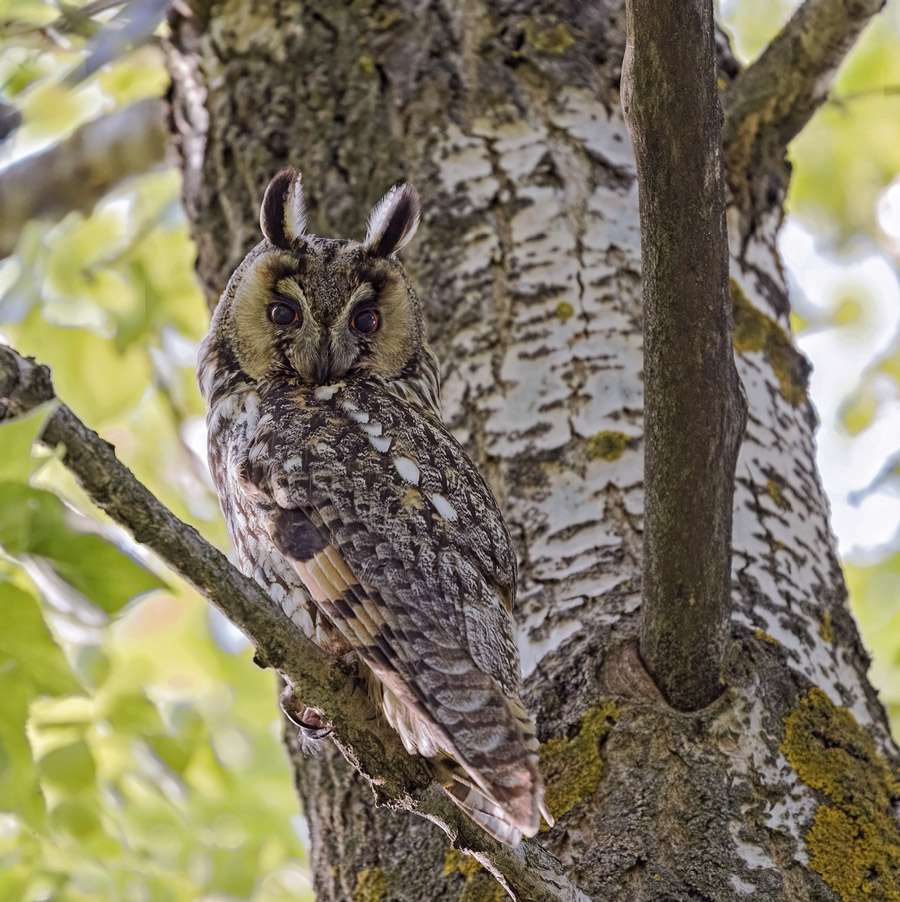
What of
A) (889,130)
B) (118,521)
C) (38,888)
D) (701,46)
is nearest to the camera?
(118,521)

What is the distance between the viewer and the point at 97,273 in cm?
390

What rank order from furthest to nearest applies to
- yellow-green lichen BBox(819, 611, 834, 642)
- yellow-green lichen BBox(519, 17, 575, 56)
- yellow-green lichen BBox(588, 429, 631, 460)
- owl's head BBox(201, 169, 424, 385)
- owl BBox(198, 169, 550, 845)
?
yellow-green lichen BBox(519, 17, 575, 56) → owl's head BBox(201, 169, 424, 385) → yellow-green lichen BBox(588, 429, 631, 460) → yellow-green lichen BBox(819, 611, 834, 642) → owl BBox(198, 169, 550, 845)

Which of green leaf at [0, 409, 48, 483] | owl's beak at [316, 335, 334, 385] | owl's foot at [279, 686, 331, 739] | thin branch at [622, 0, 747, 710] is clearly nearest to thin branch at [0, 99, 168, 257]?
owl's beak at [316, 335, 334, 385]

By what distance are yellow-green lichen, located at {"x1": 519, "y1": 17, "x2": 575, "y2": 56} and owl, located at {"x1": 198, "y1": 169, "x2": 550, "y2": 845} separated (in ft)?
2.16

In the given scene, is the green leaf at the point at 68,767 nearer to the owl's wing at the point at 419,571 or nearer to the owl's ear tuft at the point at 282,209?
the owl's wing at the point at 419,571

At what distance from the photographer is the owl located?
4.83 ft

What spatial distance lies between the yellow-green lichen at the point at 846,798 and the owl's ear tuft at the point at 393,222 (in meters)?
1.17

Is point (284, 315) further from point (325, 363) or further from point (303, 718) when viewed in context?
point (303, 718)

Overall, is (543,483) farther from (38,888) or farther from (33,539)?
(38,888)

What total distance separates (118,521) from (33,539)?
33 centimetres

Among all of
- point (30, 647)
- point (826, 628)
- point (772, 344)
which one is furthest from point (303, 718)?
point (772, 344)

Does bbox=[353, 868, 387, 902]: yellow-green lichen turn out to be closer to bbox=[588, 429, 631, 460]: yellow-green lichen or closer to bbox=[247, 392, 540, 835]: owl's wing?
bbox=[247, 392, 540, 835]: owl's wing

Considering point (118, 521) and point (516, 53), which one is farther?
point (516, 53)

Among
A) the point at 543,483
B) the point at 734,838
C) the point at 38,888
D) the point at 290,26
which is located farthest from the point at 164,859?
the point at 290,26
